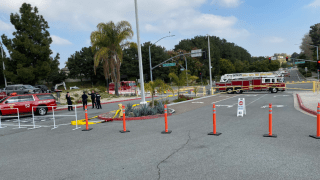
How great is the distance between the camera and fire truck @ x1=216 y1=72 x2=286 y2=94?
3094 cm

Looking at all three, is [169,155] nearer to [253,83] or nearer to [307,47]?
[253,83]

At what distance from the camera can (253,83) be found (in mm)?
32656

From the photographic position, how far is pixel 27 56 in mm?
34812

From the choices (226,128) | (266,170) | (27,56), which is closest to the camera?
(266,170)

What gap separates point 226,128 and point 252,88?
83.5ft

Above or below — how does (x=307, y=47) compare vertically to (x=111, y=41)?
above

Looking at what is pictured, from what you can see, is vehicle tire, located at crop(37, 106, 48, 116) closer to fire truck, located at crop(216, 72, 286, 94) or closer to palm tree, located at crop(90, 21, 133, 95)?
palm tree, located at crop(90, 21, 133, 95)

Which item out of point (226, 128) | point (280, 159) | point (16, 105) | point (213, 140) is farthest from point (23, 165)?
point (16, 105)

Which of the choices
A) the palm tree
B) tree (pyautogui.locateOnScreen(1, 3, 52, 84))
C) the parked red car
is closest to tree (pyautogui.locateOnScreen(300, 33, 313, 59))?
the palm tree

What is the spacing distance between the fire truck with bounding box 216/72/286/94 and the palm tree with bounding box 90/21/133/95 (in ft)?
49.6

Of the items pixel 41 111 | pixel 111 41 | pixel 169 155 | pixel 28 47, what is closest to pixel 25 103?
pixel 41 111

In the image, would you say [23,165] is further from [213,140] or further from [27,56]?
[27,56]

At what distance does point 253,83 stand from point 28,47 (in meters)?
33.0

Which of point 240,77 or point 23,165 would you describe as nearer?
point 23,165
